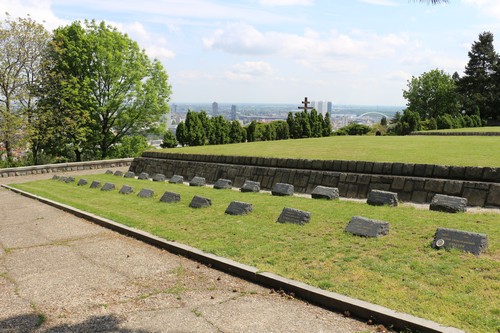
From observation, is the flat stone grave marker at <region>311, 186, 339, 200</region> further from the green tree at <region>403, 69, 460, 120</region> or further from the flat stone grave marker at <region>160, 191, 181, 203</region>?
the green tree at <region>403, 69, 460, 120</region>

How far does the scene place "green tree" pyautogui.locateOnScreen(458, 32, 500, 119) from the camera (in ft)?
170

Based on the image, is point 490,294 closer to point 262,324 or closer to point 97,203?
point 262,324

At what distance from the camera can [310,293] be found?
4.74m

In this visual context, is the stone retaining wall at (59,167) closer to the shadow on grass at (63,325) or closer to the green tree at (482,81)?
the shadow on grass at (63,325)

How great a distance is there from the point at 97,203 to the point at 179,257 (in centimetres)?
632

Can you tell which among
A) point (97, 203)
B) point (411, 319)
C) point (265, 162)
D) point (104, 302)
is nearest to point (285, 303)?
point (411, 319)

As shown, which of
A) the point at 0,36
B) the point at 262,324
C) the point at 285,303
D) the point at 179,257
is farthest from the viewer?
the point at 0,36

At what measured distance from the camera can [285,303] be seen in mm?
4699

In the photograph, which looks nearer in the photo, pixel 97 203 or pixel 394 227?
pixel 394 227

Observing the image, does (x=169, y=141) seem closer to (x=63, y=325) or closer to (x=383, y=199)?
(x=383, y=199)

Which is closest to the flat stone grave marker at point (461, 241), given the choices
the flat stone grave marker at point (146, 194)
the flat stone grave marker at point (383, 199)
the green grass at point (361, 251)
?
the green grass at point (361, 251)

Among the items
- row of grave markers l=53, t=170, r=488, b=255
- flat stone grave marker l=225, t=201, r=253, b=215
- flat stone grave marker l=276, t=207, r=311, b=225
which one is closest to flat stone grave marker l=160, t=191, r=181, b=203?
row of grave markers l=53, t=170, r=488, b=255

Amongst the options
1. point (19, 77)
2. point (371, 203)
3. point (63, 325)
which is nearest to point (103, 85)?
point (19, 77)

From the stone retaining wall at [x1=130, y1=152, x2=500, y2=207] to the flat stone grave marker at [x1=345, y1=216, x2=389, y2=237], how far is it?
13.7ft
